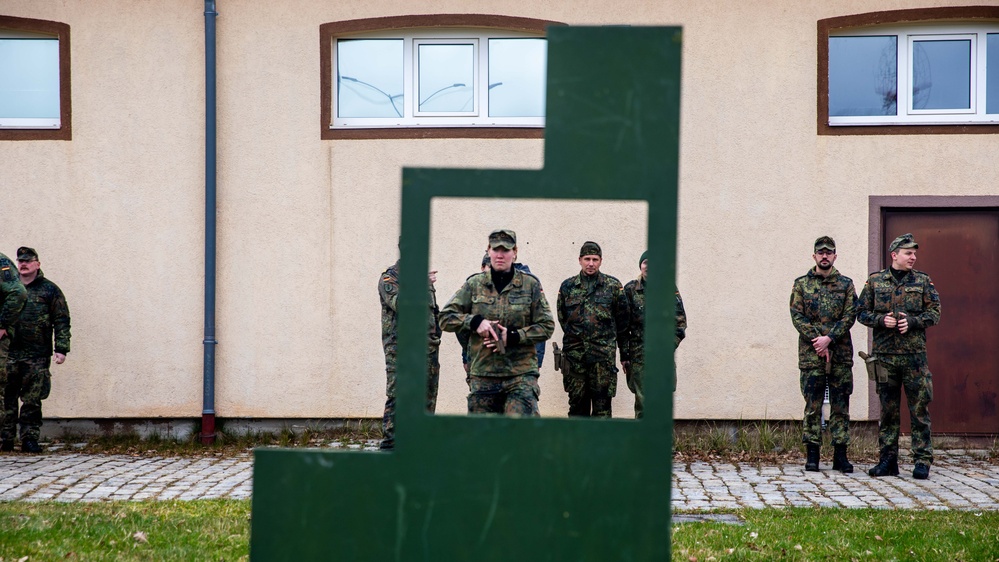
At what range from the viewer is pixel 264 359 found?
9.57 meters

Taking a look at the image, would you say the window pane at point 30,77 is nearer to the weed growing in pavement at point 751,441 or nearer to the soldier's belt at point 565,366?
the soldier's belt at point 565,366

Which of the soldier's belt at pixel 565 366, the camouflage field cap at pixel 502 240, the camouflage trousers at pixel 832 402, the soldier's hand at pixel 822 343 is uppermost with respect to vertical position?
the camouflage field cap at pixel 502 240

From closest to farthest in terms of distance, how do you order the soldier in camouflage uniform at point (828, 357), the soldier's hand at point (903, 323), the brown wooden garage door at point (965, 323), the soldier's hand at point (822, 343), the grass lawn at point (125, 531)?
the grass lawn at point (125, 531) → the soldier's hand at point (903, 323) → the soldier's hand at point (822, 343) → the soldier in camouflage uniform at point (828, 357) → the brown wooden garage door at point (965, 323)

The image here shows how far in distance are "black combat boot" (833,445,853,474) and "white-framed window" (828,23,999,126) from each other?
319 centimetres

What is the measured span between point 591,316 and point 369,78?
338 cm

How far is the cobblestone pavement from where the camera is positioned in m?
6.69

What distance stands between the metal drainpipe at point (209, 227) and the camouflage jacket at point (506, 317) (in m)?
3.63

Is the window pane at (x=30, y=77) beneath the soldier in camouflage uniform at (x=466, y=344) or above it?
above

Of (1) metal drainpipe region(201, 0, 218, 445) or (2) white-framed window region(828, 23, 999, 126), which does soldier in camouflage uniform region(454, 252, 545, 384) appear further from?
(2) white-framed window region(828, 23, 999, 126)

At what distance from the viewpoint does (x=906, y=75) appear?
30.9 ft

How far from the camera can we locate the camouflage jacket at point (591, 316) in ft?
27.6

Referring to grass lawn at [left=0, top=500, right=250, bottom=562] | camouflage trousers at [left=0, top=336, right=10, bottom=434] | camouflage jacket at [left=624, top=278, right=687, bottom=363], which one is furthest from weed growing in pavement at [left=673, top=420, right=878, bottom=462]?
camouflage trousers at [left=0, top=336, right=10, bottom=434]

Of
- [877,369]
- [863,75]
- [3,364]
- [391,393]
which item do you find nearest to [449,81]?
[391,393]

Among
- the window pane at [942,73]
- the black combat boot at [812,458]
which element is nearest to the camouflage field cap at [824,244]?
the black combat boot at [812,458]
